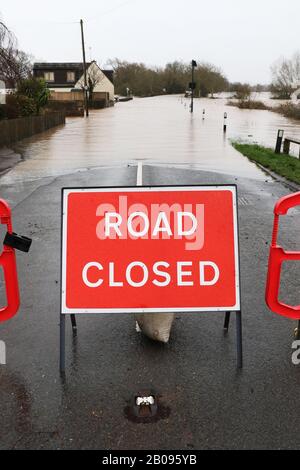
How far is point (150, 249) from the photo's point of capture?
365 cm

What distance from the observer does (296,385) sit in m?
3.42

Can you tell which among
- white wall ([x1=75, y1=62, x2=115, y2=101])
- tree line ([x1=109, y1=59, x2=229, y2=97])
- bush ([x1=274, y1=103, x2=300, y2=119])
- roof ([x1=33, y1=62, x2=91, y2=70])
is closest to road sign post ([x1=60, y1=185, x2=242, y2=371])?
bush ([x1=274, y1=103, x2=300, y2=119])

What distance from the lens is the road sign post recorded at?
3.61 m

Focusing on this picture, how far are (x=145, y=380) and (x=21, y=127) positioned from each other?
2275cm

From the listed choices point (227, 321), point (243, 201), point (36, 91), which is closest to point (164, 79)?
point (36, 91)

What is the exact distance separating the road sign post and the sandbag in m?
0.33

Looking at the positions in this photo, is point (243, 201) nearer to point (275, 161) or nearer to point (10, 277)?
point (275, 161)

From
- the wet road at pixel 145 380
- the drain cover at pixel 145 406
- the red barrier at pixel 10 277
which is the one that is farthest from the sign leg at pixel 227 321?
the red barrier at pixel 10 277

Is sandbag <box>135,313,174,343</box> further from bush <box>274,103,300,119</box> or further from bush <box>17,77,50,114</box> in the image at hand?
bush <box>274,103,300,119</box>

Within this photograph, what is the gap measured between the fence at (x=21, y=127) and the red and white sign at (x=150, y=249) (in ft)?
61.1

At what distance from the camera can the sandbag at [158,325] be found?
391cm

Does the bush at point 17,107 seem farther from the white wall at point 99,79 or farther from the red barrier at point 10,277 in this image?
the white wall at point 99,79
